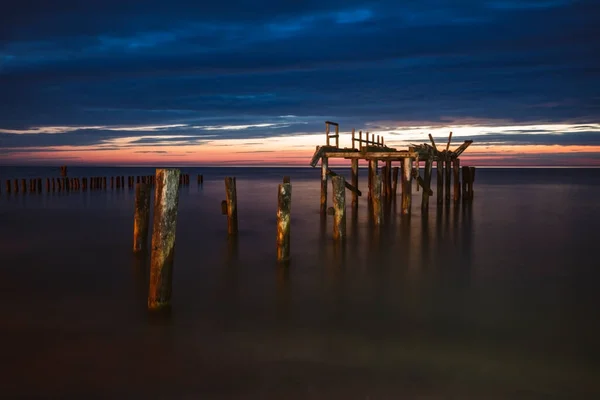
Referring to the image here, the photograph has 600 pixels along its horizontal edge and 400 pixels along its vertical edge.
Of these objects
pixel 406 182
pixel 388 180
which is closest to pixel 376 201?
pixel 406 182

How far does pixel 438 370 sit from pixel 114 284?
5.80 meters

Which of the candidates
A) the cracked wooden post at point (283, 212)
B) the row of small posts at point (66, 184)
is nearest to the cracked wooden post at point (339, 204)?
the cracked wooden post at point (283, 212)

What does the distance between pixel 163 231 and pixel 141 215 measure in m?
4.66

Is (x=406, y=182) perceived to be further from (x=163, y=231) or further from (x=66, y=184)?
(x=66, y=184)

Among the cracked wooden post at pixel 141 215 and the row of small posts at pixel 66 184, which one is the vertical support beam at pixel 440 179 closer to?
the row of small posts at pixel 66 184

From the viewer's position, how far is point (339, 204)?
43.5 ft

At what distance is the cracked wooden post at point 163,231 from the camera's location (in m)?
6.94

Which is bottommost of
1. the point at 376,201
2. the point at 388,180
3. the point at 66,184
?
the point at 376,201

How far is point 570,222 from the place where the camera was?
19.3 meters

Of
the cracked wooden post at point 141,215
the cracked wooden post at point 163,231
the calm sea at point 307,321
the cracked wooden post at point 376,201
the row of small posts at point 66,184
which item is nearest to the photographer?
the calm sea at point 307,321

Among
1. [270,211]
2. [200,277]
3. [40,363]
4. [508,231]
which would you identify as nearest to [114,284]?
[200,277]

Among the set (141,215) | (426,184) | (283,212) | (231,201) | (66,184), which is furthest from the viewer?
(66,184)

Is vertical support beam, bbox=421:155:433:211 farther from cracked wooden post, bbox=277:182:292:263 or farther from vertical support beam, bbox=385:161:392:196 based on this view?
cracked wooden post, bbox=277:182:292:263

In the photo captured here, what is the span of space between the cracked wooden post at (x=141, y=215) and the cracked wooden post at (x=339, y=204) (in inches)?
175
